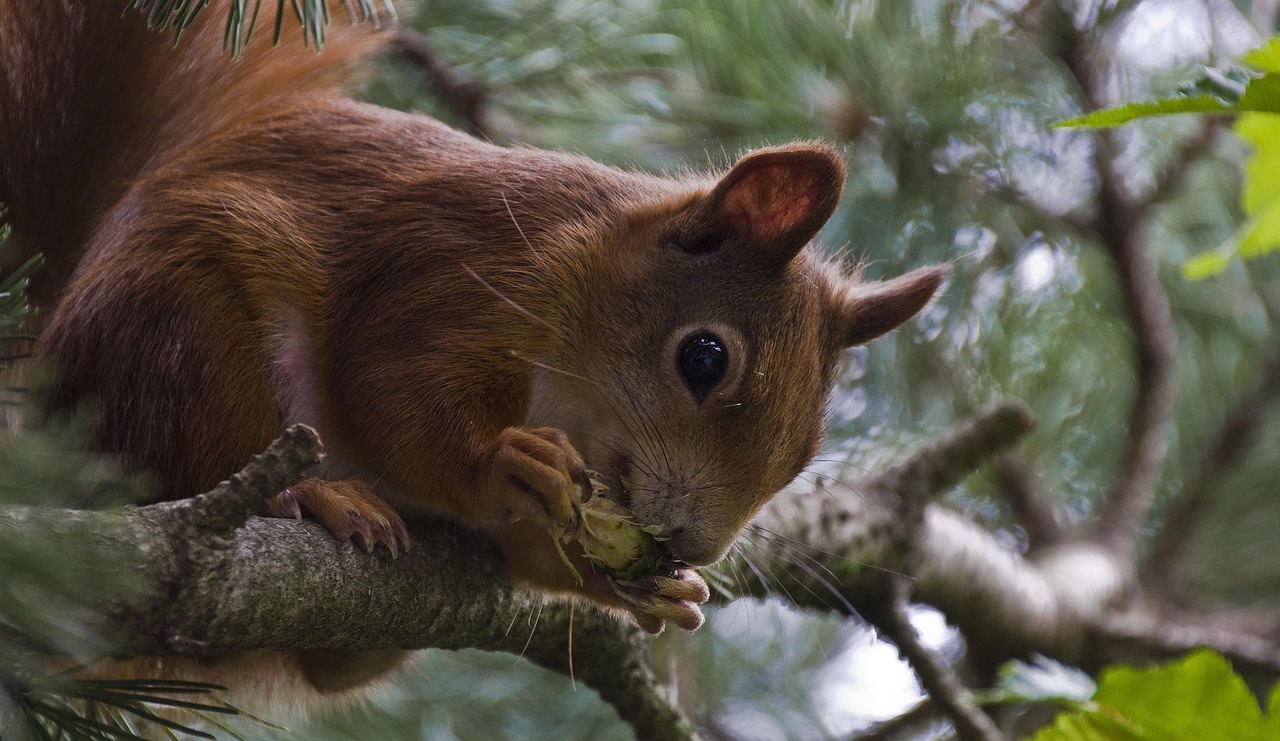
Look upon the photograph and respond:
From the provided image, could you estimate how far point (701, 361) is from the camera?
142 centimetres

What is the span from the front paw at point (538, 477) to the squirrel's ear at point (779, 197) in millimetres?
392

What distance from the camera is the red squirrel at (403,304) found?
4.31 feet

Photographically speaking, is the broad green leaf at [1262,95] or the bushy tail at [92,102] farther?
the bushy tail at [92,102]

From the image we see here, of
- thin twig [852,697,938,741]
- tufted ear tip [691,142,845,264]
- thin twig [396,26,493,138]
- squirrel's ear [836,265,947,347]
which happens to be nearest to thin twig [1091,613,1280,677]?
thin twig [852,697,938,741]

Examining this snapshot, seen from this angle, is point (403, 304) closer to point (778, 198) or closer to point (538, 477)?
point (538, 477)

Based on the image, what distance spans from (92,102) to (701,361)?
836 millimetres

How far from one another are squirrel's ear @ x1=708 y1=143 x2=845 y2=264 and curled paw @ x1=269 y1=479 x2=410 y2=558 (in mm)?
573

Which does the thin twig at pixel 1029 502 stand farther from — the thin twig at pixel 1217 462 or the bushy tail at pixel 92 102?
the bushy tail at pixel 92 102

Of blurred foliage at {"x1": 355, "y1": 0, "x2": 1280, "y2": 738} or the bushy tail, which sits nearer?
the bushy tail

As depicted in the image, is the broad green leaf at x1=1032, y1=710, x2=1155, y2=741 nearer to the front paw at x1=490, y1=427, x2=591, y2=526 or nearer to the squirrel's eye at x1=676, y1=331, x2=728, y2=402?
the front paw at x1=490, y1=427, x2=591, y2=526

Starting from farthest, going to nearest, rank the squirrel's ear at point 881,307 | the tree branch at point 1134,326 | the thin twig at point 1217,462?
the thin twig at point 1217,462 → the tree branch at point 1134,326 → the squirrel's ear at point 881,307

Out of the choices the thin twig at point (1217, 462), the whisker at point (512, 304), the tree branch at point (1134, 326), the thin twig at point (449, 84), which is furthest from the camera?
the thin twig at point (1217, 462)

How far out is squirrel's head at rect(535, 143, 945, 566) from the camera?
1354mm

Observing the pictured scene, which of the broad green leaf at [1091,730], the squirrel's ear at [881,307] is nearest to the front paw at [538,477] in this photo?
the squirrel's ear at [881,307]
